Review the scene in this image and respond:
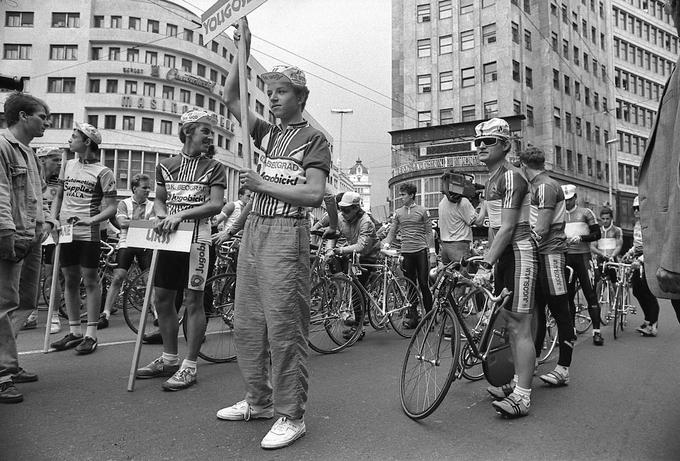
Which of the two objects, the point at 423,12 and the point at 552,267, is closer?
the point at 552,267

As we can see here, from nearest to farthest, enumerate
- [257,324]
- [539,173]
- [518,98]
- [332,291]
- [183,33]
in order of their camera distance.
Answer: [257,324] < [539,173] < [332,291] < [518,98] < [183,33]

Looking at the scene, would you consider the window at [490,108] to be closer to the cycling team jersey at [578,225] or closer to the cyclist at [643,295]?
the cyclist at [643,295]

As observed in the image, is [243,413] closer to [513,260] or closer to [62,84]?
[513,260]

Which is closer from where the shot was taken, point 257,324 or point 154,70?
point 257,324

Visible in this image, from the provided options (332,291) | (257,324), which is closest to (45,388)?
(257,324)

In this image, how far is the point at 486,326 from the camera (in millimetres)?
3912

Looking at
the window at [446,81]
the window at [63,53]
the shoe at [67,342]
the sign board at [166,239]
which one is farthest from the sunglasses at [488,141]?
the window at [63,53]

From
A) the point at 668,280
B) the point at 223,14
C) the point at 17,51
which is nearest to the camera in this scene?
the point at 668,280

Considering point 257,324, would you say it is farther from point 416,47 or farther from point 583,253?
point 416,47

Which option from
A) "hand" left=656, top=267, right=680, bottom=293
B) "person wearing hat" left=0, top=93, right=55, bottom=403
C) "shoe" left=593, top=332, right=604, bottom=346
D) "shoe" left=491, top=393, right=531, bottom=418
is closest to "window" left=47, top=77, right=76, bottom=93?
"person wearing hat" left=0, top=93, right=55, bottom=403

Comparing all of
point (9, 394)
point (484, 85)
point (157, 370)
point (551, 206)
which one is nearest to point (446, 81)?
point (484, 85)

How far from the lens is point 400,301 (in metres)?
6.98

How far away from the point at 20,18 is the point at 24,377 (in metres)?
56.0

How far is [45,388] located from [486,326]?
358 cm
